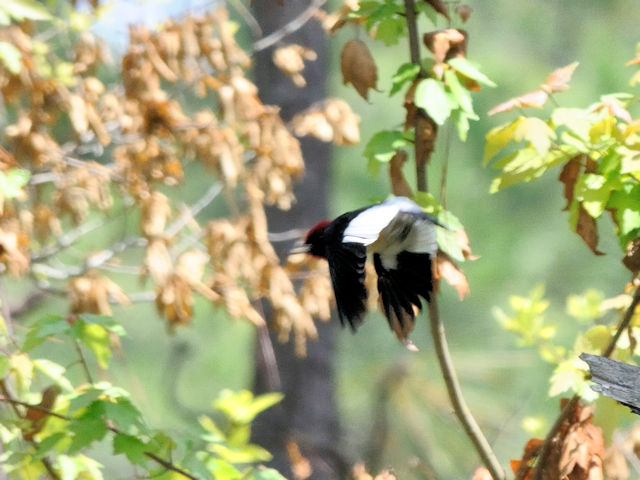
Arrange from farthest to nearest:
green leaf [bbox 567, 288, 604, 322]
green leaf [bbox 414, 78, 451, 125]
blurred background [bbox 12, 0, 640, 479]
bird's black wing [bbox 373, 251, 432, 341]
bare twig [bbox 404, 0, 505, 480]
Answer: blurred background [bbox 12, 0, 640, 479], green leaf [bbox 567, 288, 604, 322], bird's black wing [bbox 373, 251, 432, 341], bare twig [bbox 404, 0, 505, 480], green leaf [bbox 414, 78, 451, 125]

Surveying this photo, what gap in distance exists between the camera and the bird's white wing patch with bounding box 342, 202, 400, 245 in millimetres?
1565

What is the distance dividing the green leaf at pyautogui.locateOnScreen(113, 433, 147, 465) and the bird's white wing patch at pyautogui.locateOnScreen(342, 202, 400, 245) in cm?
57

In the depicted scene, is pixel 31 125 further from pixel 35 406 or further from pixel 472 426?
pixel 472 426

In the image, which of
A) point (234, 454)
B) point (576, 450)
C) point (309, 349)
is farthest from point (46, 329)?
point (309, 349)

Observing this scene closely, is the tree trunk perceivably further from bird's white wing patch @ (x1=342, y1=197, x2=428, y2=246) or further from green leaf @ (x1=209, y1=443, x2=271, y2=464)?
bird's white wing patch @ (x1=342, y1=197, x2=428, y2=246)

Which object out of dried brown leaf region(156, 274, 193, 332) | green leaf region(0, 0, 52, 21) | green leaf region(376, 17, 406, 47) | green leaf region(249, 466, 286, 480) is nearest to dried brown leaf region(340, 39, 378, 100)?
green leaf region(376, 17, 406, 47)

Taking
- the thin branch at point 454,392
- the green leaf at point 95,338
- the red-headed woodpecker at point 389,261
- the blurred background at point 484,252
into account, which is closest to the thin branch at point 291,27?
the red-headed woodpecker at point 389,261

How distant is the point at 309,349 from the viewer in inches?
171

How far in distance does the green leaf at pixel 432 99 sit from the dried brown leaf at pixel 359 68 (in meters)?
0.16

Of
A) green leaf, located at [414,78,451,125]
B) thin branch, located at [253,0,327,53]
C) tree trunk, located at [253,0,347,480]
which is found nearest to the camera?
green leaf, located at [414,78,451,125]

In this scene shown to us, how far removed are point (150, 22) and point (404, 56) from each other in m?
5.71

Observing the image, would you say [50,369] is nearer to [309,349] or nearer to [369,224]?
[369,224]

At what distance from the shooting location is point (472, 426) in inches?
66.8

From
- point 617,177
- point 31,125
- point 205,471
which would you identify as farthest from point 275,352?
point 617,177
